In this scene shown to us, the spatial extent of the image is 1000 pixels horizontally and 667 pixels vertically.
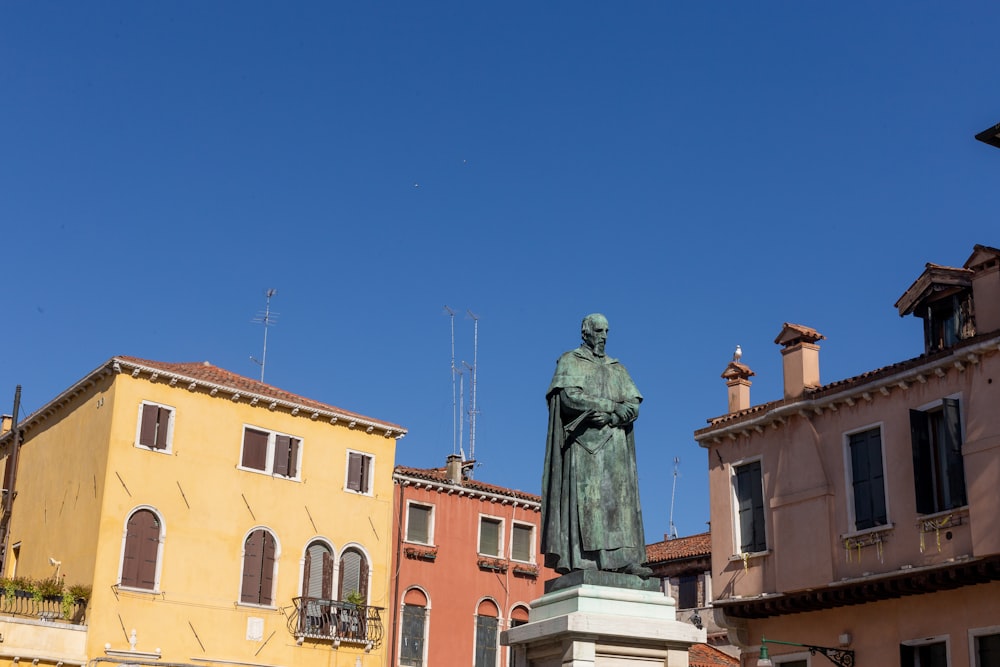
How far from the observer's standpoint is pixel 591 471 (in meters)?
11.7

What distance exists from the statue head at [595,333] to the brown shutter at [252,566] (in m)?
26.5

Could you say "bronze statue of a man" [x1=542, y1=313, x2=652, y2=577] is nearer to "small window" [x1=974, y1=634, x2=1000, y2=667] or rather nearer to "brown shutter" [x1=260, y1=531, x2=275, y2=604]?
"small window" [x1=974, y1=634, x2=1000, y2=667]

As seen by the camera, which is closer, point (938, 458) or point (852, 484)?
point (938, 458)

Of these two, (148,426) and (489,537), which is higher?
(148,426)

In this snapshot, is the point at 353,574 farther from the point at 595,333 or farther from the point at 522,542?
the point at 595,333

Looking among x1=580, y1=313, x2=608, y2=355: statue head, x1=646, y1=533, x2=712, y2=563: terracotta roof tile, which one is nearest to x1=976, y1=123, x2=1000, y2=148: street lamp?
x1=580, y1=313, x2=608, y2=355: statue head

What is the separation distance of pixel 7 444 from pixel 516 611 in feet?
57.5

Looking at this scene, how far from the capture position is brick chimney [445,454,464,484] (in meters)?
42.3

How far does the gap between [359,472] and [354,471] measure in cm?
18

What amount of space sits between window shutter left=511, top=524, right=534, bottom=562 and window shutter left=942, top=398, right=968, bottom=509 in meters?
21.6

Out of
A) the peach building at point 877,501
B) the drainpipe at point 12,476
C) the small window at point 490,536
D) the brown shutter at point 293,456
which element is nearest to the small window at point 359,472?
the brown shutter at point 293,456

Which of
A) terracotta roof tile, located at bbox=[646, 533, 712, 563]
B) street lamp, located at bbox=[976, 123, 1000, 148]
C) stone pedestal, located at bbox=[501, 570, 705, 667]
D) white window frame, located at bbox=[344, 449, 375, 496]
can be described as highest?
street lamp, located at bbox=[976, 123, 1000, 148]

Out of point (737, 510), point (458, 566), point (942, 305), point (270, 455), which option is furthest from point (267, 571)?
point (942, 305)

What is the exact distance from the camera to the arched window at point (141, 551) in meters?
34.3
